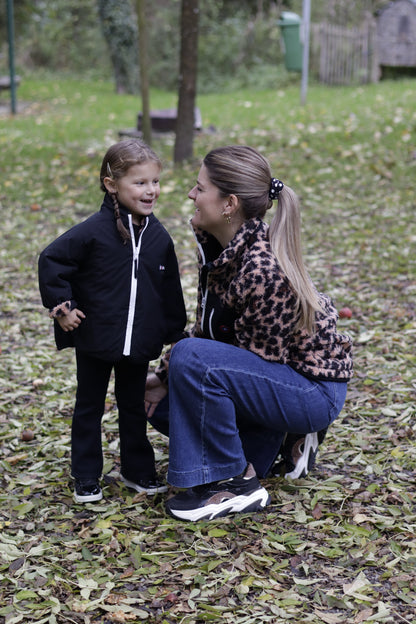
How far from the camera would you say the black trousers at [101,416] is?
116 inches

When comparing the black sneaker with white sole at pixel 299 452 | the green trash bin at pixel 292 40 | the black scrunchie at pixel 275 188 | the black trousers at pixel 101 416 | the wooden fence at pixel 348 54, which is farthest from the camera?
the wooden fence at pixel 348 54

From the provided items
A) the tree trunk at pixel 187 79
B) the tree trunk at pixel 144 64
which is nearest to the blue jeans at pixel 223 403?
the tree trunk at pixel 144 64

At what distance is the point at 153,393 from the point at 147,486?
378mm

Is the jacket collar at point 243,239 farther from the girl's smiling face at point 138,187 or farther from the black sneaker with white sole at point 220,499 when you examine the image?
the black sneaker with white sole at point 220,499

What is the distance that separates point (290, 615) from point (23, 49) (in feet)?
81.9

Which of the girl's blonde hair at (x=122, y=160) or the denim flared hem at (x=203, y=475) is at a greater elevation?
the girl's blonde hair at (x=122, y=160)

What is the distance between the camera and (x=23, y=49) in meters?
24.6

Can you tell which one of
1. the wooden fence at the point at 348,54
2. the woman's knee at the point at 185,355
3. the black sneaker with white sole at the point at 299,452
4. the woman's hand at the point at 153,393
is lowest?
the black sneaker with white sole at the point at 299,452

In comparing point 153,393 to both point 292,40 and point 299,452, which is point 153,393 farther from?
point 292,40

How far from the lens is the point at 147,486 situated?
10.2 ft

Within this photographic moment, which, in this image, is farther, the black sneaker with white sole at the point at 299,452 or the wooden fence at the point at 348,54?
the wooden fence at the point at 348,54

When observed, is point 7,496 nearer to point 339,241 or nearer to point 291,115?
point 339,241

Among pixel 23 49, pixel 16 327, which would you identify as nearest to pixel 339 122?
pixel 16 327

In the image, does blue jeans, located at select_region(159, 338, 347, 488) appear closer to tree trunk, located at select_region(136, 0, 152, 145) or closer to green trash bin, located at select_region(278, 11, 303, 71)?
tree trunk, located at select_region(136, 0, 152, 145)
